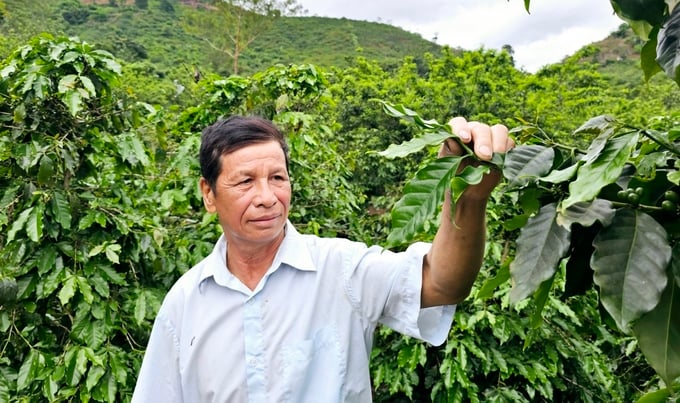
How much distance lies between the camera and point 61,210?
2.24 m

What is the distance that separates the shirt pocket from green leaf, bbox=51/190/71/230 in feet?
4.44

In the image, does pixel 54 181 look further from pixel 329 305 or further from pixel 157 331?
pixel 329 305

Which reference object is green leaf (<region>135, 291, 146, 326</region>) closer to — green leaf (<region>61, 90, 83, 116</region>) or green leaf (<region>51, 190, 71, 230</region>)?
green leaf (<region>51, 190, 71, 230</region>)

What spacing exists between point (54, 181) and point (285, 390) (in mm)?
1590

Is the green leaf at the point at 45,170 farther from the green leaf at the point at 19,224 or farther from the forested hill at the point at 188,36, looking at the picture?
the forested hill at the point at 188,36

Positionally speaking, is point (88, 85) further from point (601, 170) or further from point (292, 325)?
point (601, 170)

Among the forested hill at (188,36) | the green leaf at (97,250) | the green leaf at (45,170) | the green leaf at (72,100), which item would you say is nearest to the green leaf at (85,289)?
the green leaf at (97,250)

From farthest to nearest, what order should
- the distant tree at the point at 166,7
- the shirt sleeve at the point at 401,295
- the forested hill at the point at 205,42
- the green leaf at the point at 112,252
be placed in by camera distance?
the distant tree at the point at 166,7, the forested hill at the point at 205,42, the green leaf at the point at 112,252, the shirt sleeve at the point at 401,295

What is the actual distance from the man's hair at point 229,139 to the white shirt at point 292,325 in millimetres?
252

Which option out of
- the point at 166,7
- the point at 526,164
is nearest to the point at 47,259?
the point at 526,164

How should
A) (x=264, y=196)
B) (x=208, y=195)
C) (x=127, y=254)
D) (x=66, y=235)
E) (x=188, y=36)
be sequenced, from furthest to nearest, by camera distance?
(x=188, y=36), (x=127, y=254), (x=66, y=235), (x=208, y=195), (x=264, y=196)

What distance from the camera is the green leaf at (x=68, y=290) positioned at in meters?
2.08

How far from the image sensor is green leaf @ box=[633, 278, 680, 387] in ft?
2.11

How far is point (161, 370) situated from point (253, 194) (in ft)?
1.68
